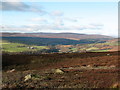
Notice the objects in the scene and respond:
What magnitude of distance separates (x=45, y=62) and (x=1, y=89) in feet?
128

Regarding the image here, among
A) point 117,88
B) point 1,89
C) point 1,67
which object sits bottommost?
point 1,67

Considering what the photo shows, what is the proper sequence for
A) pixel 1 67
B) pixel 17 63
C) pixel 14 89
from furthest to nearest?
pixel 17 63 < pixel 1 67 < pixel 14 89

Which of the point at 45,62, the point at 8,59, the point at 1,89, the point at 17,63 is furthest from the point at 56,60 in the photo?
the point at 1,89

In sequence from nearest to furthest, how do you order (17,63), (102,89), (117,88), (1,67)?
(117,88), (102,89), (1,67), (17,63)

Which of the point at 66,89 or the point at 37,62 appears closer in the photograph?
the point at 66,89

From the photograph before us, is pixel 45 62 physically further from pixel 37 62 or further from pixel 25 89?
pixel 25 89

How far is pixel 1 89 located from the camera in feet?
48.1

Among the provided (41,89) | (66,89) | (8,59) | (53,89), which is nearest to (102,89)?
(66,89)

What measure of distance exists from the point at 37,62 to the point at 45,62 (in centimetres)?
297

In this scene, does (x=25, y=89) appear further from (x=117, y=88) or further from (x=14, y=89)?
(x=117, y=88)

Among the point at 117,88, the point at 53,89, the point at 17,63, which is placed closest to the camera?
the point at 117,88

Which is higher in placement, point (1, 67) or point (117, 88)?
point (117, 88)

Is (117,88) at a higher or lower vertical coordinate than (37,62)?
higher

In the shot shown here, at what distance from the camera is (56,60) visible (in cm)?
5594
